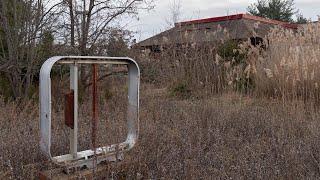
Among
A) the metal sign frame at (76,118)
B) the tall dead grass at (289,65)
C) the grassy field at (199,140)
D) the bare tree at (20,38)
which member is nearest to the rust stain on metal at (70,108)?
the metal sign frame at (76,118)

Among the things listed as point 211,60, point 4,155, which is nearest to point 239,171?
point 4,155

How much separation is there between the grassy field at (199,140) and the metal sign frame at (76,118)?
14cm

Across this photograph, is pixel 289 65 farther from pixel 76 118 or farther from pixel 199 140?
pixel 76 118

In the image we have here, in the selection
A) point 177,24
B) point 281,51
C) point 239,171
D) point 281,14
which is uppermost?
point 281,14

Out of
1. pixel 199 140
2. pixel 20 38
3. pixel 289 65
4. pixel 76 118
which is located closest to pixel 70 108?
pixel 76 118

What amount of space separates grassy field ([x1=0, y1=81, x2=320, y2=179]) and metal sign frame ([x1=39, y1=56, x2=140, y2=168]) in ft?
0.46

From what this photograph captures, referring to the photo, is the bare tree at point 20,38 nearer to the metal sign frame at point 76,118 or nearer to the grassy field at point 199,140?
the grassy field at point 199,140

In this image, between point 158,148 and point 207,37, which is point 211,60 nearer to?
point 207,37

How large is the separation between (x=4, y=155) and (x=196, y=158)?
188cm

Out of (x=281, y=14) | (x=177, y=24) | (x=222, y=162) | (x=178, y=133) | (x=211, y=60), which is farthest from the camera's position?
(x=281, y=14)

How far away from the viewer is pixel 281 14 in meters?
33.2

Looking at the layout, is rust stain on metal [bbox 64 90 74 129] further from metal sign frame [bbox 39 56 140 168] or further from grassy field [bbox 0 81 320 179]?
grassy field [bbox 0 81 320 179]

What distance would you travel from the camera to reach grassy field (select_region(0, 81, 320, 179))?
11.6ft

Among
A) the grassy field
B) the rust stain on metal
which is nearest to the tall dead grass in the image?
the grassy field
